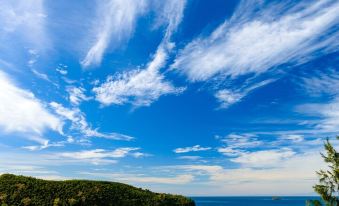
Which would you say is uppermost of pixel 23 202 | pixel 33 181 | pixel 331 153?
pixel 331 153

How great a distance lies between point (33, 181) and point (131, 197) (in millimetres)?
7093

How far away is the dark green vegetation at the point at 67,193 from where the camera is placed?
21656 mm

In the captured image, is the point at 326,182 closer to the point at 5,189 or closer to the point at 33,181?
the point at 33,181

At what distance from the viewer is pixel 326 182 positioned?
71.4 ft

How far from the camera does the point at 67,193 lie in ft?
74.0

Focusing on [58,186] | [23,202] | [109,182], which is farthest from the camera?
[109,182]

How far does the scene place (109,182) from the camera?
86.4 feet

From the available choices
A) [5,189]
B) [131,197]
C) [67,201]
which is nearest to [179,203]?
[131,197]

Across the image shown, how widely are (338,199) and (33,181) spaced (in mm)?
20803

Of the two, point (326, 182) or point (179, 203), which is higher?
point (326, 182)

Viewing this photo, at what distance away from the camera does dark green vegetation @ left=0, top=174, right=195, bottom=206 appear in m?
21.7

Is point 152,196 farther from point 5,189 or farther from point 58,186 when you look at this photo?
point 5,189

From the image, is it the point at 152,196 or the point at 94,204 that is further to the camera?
the point at 152,196

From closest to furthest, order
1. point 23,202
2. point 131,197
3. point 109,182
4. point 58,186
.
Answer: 1. point 23,202
2. point 58,186
3. point 131,197
4. point 109,182
